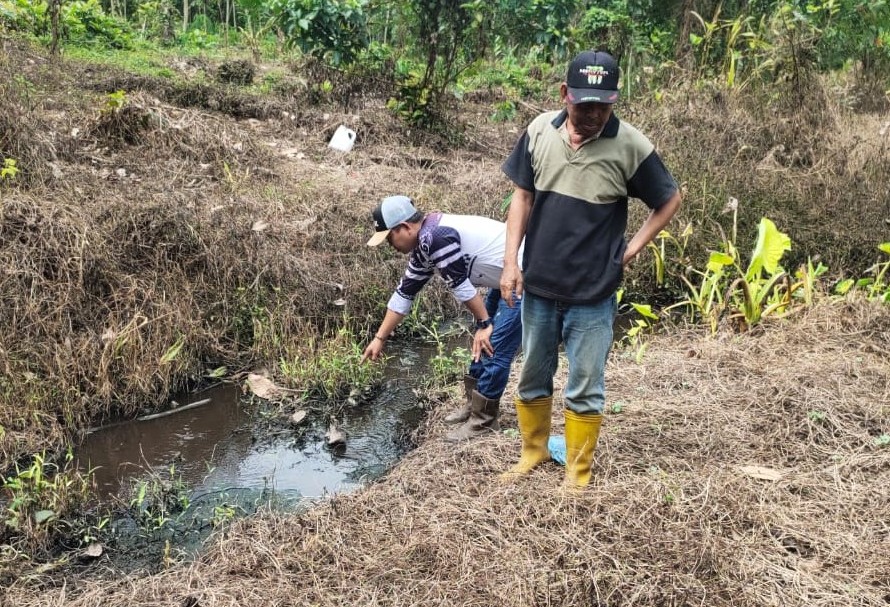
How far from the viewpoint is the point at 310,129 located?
9078 mm

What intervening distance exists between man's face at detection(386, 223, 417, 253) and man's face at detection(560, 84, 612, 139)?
3.66ft

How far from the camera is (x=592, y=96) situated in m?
2.81

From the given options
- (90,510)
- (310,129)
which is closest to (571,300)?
(90,510)

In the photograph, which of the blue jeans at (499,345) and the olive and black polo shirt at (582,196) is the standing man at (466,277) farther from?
the olive and black polo shirt at (582,196)

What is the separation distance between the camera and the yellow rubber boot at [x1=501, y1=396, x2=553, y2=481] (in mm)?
3545

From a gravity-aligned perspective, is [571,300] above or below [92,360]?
above

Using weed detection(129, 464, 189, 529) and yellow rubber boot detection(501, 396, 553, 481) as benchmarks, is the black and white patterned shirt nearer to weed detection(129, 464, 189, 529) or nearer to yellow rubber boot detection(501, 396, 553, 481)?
yellow rubber boot detection(501, 396, 553, 481)

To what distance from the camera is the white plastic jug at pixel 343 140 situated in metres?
8.71

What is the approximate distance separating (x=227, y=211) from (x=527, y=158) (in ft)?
12.1

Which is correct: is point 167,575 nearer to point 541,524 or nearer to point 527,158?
point 541,524

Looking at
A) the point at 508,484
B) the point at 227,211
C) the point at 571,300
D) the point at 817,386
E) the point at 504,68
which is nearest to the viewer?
the point at 571,300

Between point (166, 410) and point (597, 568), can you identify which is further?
point (166, 410)

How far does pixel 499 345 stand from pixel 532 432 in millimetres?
720

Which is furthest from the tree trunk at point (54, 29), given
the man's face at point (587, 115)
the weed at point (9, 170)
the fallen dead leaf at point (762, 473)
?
the fallen dead leaf at point (762, 473)
